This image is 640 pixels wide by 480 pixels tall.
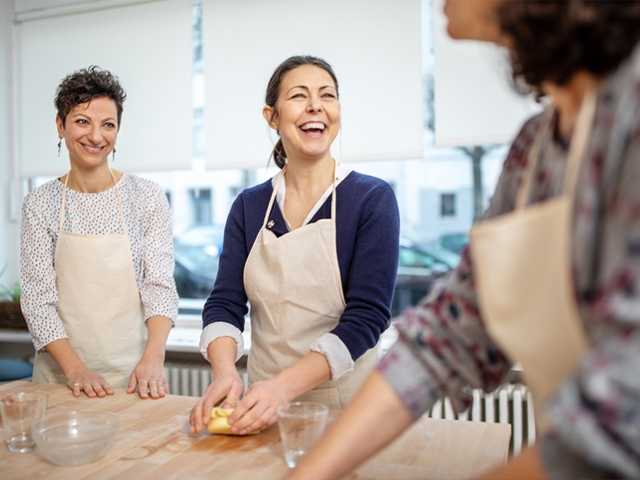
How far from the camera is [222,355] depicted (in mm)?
1626

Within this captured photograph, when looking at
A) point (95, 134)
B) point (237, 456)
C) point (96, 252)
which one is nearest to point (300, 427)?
point (237, 456)

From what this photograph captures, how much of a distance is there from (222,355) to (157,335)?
0.51 m

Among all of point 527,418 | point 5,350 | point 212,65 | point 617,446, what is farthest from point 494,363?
point 5,350

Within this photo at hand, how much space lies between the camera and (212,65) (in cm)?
338

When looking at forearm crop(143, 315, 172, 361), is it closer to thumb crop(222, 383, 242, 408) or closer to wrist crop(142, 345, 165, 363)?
wrist crop(142, 345, 165, 363)

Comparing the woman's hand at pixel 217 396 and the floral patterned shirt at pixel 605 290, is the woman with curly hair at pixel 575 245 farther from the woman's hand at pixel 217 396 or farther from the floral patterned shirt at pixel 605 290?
the woman's hand at pixel 217 396

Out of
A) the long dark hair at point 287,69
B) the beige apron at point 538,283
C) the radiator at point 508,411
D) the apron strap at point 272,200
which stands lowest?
the radiator at point 508,411

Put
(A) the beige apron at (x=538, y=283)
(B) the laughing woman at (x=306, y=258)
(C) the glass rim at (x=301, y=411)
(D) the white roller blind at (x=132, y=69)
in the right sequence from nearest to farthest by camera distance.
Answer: (A) the beige apron at (x=538, y=283) → (C) the glass rim at (x=301, y=411) → (B) the laughing woman at (x=306, y=258) → (D) the white roller blind at (x=132, y=69)

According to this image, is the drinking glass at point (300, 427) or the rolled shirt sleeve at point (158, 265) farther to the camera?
the rolled shirt sleeve at point (158, 265)

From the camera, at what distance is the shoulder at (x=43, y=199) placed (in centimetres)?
214

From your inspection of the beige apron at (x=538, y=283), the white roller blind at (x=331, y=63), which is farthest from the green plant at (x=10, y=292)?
the beige apron at (x=538, y=283)

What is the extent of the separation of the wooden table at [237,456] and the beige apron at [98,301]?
28.6 inches

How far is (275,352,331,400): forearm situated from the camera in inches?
56.6

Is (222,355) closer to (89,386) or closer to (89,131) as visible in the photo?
(89,386)
